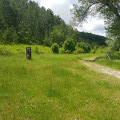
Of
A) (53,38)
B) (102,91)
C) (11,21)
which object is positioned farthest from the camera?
(53,38)

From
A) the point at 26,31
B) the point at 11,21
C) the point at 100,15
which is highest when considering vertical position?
the point at 11,21

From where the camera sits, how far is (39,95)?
5148 mm

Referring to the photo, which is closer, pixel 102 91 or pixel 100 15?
pixel 102 91

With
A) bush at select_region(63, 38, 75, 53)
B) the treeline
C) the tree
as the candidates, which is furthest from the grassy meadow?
bush at select_region(63, 38, 75, 53)

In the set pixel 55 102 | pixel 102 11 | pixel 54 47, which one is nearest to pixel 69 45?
pixel 54 47

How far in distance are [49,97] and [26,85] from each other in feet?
6.10

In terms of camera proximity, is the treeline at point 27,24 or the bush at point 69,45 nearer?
the bush at point 69,45

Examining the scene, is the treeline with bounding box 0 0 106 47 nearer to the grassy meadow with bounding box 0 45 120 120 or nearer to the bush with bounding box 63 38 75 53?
the bush with bounding box 63 38 75 53

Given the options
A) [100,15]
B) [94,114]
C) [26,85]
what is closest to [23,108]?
[26,85]

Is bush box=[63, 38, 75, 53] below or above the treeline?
below

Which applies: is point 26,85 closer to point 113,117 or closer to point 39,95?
point 39,95

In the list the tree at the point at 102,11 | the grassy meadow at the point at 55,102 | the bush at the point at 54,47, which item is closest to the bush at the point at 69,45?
the bush at the point at 54,47

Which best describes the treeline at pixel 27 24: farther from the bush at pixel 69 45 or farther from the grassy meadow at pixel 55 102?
the grassy meadow at pixel 55 102

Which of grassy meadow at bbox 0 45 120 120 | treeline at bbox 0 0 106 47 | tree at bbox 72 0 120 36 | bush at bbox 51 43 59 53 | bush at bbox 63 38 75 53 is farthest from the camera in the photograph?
treeline at bbox 0 0 106 47
